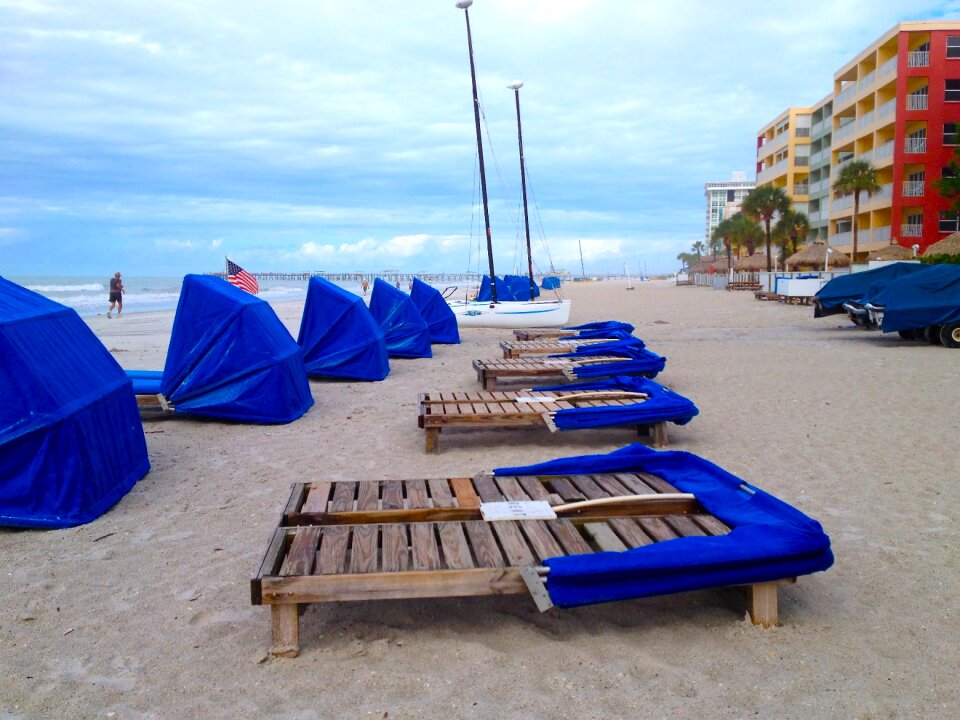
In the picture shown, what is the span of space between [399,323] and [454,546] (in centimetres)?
1162

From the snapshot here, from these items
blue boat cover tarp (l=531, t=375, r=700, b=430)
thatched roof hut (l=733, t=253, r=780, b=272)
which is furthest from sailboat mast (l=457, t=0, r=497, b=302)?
thatched roof hut (l=733, t=253, r=780, b=272)

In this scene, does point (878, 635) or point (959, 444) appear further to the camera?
point (959, 444)

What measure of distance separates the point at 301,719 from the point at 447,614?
1.05m

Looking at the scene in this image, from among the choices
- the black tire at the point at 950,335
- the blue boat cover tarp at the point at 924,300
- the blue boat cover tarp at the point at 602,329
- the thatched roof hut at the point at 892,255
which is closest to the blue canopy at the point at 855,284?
the blue boat cover tarp at the point at 924,300

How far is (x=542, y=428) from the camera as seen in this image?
28.3 ft

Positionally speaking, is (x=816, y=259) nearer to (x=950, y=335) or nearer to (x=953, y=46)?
(x=953, y=46)

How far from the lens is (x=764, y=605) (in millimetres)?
3785

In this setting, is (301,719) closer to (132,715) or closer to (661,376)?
(132,715)

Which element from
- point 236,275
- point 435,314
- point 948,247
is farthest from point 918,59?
point 236,275

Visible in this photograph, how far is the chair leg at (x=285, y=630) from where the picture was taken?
11.6 ft

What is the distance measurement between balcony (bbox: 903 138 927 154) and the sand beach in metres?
41.4

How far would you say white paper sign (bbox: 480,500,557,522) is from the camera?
Result: 433 centimetres

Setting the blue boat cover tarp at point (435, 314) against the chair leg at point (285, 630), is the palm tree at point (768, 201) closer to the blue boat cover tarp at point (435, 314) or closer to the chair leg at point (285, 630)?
the blue boat cover tarp at point (435, 314)

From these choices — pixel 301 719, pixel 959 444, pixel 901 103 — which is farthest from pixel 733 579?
pixel 901 103
